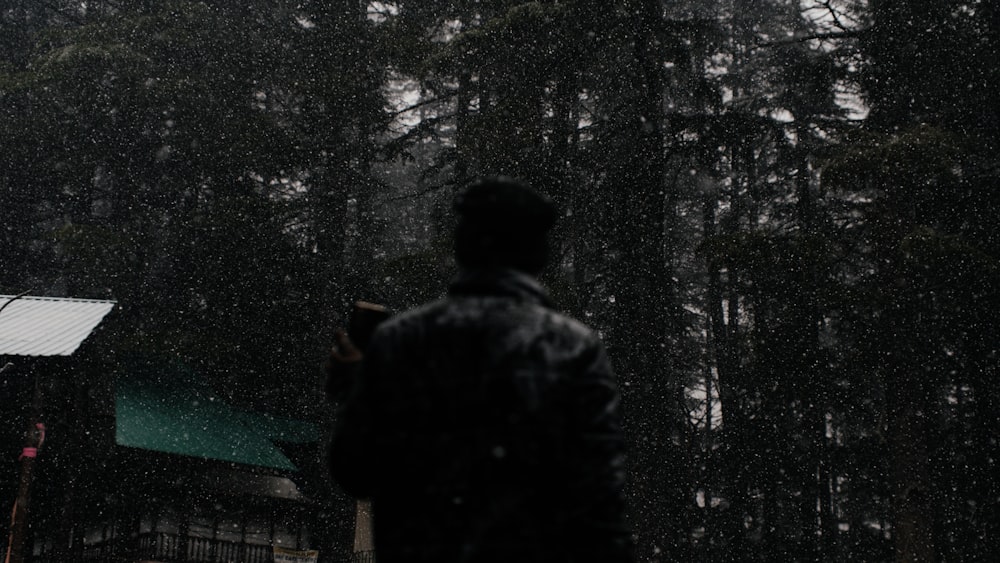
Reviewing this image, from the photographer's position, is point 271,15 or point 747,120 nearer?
point 747,120

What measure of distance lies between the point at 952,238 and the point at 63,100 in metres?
20.0

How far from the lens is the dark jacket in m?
2.06

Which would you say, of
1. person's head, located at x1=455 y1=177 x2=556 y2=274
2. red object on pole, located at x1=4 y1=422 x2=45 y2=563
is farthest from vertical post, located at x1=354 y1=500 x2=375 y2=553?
person's head, located at x1=455 y1=177 x2=556 y2=274

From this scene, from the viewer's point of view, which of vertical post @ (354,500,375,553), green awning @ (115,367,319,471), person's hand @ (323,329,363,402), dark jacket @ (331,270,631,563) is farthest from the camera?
green awning @ (115,367,319,471)

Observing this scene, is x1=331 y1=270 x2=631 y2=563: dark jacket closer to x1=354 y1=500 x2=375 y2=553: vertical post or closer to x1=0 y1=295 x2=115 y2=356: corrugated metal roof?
x1=0 y1=295 x2=115 y2=356: corrugated metal roof

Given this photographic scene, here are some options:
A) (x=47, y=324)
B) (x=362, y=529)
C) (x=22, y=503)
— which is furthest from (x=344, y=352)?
(x=362, y=529)

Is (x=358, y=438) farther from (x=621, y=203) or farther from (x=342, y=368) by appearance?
(x=621, y=203)

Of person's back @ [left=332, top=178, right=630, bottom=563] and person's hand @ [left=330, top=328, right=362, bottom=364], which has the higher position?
person's hand @ [left=330, top=328, right=362, bottom=364]

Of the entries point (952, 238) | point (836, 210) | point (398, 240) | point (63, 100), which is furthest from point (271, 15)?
point (952, 238)

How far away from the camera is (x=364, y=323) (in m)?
2.47

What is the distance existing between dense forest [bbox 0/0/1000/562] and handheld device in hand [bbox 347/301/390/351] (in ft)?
45.4

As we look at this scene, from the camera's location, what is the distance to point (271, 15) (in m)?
23.4

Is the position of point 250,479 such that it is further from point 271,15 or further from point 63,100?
point 271,15

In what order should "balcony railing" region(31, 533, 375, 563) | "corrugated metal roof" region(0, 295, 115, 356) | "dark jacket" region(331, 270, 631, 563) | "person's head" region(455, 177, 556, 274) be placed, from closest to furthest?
"dark jacket" region(331, 270, 631, 563) < "person's head" region(455, 177, 556, 274) < "corrugated metal roof" region(0, 295, 115, 356) < "balcony railing" region(31, 533, 375, 563)
